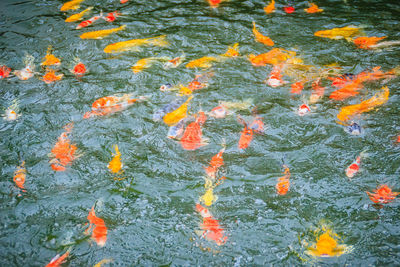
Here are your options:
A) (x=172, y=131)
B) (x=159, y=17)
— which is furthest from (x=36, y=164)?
(x=159, y=17)

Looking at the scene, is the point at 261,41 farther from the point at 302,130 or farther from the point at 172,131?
the point at 172,131

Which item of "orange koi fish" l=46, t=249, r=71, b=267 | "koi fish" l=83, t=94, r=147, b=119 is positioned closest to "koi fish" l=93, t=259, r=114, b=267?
"orange koi fish" l=46, t=249, r=71, b=267

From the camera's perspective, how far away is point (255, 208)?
3.18 m

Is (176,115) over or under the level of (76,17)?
under

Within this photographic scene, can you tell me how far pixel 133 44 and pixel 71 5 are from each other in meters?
1.87

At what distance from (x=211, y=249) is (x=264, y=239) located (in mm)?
462

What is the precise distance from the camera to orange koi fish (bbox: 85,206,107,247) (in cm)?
295

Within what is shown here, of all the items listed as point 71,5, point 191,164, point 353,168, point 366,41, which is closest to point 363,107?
point 353,168

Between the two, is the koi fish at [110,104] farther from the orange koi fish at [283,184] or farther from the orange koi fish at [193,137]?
the orange koi fish at [283,184]

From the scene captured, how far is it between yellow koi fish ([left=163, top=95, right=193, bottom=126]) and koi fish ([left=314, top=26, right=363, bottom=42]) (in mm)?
2534

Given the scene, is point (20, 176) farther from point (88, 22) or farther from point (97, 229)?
point (88, 22)

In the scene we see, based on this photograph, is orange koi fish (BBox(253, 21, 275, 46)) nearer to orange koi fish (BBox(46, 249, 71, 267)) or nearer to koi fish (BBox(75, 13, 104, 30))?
koi fish (BBox(75, 13, 104, 30))

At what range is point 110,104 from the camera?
4.20 metres

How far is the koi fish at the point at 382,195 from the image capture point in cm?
319
